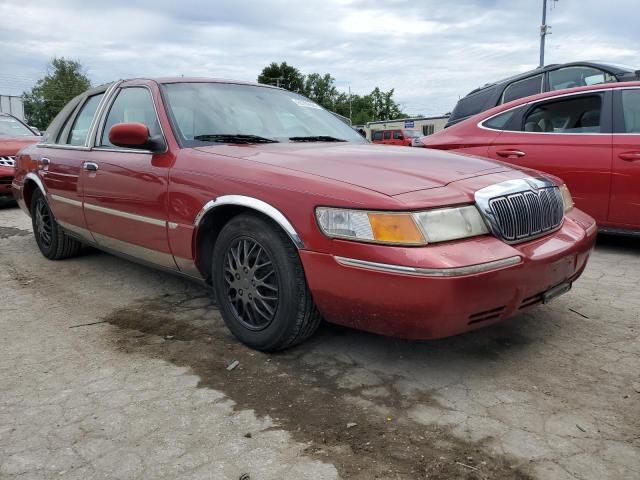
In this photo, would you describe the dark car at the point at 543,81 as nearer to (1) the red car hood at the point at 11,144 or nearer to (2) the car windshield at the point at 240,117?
(2) the car windshield at the point at 240,117

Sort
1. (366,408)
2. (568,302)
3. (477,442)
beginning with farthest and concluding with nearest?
(568,302) → (366,408) → (477,442)

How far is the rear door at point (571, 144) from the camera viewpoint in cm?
466

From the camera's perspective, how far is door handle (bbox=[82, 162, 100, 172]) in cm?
385

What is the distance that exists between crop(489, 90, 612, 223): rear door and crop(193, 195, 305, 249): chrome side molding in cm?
319

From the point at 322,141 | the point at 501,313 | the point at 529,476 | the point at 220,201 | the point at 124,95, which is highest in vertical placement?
the point at 124,95

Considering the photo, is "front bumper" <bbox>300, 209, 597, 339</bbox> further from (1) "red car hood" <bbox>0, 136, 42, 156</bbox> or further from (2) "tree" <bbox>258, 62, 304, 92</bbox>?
(2) "tree" <bbox>258, 62, 304, 92</bbox>

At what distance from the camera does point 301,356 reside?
2.86 metres

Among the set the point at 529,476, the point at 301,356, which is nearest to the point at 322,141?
the point at 301,356

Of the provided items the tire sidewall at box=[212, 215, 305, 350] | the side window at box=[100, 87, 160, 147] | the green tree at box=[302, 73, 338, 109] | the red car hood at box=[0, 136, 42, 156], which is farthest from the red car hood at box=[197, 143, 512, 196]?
the green tree at box=[302, 73, 338, 109]

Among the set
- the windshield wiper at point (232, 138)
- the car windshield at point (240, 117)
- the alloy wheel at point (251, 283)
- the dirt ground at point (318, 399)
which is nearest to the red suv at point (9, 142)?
the dirt ground at point (318, 399)

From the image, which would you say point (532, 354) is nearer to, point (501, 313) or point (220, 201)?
point (501, 313)

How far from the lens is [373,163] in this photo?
2.77 metres

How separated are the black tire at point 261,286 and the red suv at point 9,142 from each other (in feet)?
21.1

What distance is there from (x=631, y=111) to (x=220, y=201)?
3707mm
